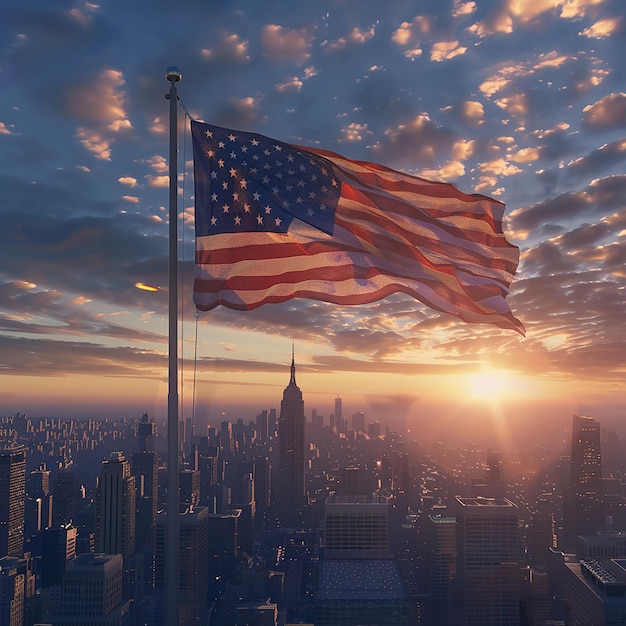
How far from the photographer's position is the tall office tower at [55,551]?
72.1m

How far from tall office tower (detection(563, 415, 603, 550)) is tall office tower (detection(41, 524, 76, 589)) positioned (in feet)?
227

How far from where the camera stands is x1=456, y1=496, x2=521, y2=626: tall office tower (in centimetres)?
6875

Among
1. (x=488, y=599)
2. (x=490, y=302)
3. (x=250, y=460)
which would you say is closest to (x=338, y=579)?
(x=488, y=599)

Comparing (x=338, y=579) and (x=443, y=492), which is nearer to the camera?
(x=338, y=579)

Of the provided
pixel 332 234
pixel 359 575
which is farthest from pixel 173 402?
pixel 359 575

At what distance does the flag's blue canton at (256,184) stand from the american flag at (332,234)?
14 mm

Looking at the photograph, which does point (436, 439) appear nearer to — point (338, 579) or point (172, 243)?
point (338, 579)

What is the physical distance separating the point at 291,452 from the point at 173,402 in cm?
13229

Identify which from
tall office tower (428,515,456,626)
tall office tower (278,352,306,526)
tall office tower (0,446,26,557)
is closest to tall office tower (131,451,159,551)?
tall office tower (0,446,26,557)

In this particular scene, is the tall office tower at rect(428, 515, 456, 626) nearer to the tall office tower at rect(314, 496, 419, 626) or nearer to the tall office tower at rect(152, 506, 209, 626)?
the tall office tower at rect(314, 496, 419, 626)

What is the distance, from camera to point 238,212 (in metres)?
8.95

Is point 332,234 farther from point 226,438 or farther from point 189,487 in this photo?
point 226,438

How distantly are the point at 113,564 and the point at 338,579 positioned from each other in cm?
2384

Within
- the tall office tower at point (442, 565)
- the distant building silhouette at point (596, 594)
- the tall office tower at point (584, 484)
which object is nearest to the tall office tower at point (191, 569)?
the tall office tower at point (442, 565)
